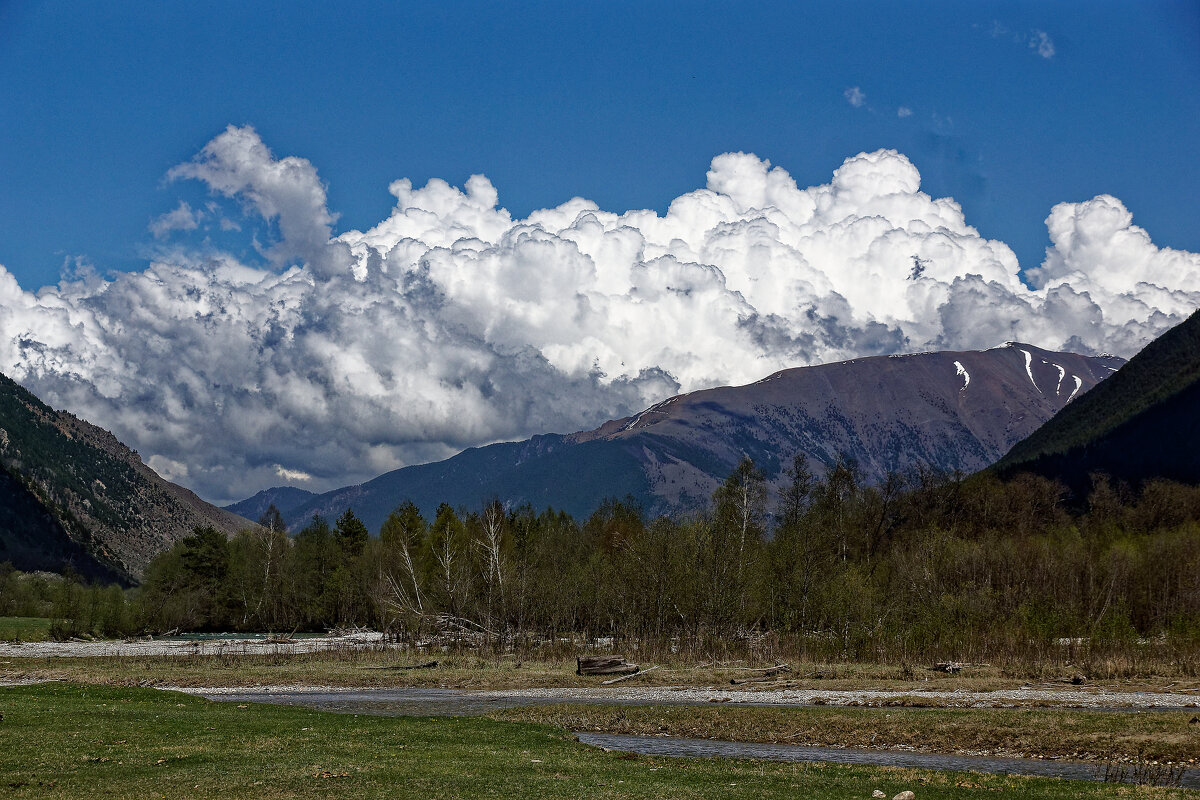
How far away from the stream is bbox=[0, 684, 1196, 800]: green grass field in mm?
3529

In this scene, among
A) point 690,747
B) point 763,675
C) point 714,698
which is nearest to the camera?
point 690,747

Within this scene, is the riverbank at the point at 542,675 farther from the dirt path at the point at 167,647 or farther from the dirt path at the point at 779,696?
the dirt path at the point at 167,647

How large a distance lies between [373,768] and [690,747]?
16.6 meters

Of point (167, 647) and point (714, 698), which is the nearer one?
point (714, 698)

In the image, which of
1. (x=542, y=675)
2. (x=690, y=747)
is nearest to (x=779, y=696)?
(x=542, y=675)

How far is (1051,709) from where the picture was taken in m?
51.4

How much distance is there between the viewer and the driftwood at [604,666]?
3118 inches

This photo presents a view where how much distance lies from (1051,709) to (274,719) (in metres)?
39.9

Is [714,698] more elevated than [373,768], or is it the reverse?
[373,768]

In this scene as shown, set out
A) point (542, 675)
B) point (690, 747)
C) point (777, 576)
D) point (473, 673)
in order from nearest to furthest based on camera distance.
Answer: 1. point (690, 747)
2. point (542, 675)
3. point (473, 673)
4. point (777, 576)

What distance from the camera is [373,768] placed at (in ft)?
103

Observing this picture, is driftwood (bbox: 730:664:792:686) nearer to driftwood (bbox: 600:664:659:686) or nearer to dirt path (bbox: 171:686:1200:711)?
dirt path (bbox: 171:686:1200:711)

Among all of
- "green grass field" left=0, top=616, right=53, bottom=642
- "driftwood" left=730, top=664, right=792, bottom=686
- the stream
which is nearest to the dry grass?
"driftwood" left=730, top=664, right=792, bottom=686

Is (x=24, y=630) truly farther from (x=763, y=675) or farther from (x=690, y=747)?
(x=690, y=747)
